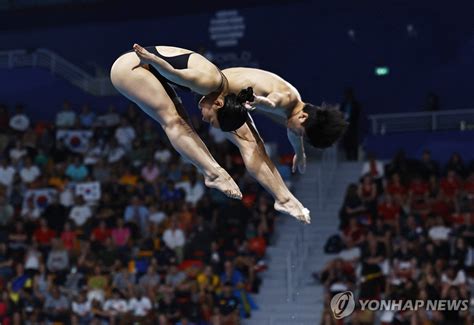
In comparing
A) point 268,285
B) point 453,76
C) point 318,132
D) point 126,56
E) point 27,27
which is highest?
point 27,27

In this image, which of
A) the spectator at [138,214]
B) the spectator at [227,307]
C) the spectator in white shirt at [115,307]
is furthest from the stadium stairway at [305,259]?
the spectator at [138,214]

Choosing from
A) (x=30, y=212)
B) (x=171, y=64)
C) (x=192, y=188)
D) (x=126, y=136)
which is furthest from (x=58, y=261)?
(x=171, y=64)

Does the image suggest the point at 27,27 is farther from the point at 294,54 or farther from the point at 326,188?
the point at 326,188

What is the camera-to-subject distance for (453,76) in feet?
67.9

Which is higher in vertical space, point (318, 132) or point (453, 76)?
point (453, 76)

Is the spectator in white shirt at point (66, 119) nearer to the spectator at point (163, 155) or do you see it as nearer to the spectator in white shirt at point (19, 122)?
the spectator in white shirt at point (19, 122)

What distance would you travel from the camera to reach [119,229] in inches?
735

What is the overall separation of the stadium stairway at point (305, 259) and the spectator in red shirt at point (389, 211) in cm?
125

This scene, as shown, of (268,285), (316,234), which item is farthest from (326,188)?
(268,285)

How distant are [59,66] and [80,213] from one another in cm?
554

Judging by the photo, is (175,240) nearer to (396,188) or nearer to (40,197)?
(40,197)

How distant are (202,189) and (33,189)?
359 cm

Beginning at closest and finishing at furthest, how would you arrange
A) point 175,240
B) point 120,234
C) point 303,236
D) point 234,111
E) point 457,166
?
point 234,111 < point 457,166 < point 175,240 < point 303,236 < point 120,234

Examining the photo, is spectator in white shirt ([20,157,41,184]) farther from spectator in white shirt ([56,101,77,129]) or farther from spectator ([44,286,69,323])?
spectator ([44,286,69,323])
